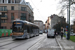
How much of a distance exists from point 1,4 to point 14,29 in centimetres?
3962

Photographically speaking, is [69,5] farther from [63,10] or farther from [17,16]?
[17,16]

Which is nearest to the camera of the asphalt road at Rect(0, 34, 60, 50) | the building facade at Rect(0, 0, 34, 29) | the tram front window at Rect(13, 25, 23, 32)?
the asphalt road at Rect(0, 34, 60, 50)

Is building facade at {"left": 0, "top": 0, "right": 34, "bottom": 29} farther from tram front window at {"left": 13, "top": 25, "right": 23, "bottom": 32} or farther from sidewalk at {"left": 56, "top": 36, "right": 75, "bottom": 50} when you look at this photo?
sidewalk at {"left": 56, "top": 36, "right": 75, "bottom": 50}

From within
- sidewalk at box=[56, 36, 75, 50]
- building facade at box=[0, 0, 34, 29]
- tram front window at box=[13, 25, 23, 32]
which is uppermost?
building facade at box=[0, 0, 34, 29]

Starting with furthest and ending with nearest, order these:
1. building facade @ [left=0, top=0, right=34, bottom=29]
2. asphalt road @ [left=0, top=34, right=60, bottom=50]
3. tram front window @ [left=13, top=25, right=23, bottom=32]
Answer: building facade @ [left=0, top=0, right=34, bottom=29]
tram front window @ [left=13, top=25, right=23, bottom=32]
asphalt road @ [left=0, top=34, right=60, bottom=50]

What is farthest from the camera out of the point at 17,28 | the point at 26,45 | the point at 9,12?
the point at 9,12

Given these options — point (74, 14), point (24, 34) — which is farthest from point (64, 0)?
point (24, 34)

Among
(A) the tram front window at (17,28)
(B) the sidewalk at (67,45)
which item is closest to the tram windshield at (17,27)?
(A) the tram front window at (17,28)

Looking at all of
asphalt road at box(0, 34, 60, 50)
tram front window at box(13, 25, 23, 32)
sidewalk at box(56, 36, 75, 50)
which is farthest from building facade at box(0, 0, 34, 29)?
sidewalk at box(56, 36, 75, 50)

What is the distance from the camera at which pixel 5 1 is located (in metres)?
62.3

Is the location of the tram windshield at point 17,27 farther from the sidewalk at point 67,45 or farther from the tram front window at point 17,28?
the sidewalk at point 67,45

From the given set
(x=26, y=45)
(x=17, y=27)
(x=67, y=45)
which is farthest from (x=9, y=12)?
(x=67, y=45)

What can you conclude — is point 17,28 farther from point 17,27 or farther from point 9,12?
point 9,12

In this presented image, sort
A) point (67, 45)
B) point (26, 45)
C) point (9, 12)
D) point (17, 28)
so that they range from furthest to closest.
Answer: point (9, 12), point (17, 28), point (67, 45), point (26, 45)
